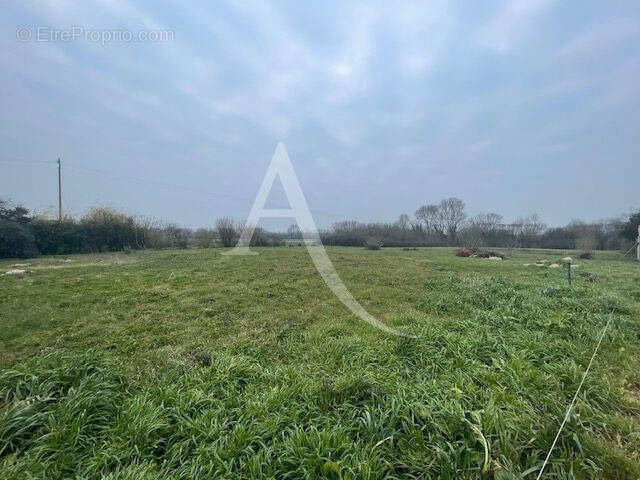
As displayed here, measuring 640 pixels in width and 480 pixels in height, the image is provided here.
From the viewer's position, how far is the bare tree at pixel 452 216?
110ft

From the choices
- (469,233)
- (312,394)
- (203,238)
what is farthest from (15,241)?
(469,233)

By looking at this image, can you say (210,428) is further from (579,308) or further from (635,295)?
(635,295)

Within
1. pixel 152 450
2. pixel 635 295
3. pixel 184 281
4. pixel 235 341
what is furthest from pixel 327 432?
pixel 635 295

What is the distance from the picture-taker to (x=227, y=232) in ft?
71.9

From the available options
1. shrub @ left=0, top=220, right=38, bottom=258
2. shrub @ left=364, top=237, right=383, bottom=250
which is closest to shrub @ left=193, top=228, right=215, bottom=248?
shrub @ left=0, top=220, right=38, bottom=258

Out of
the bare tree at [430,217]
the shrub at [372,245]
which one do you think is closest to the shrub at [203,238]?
the shrub at [372,245]

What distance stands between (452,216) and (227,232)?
93.5 ft

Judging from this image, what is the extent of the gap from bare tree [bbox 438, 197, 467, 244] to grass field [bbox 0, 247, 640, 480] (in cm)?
3168

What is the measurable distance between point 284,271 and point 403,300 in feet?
15.0

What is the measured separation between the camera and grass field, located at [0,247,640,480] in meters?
1.65

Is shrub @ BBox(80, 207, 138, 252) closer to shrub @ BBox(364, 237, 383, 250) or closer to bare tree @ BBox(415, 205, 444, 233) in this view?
shrub @ BBox(364, 237, 383, 250)

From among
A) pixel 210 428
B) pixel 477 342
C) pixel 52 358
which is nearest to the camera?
pixel 210 428

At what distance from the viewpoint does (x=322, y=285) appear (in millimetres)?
7234

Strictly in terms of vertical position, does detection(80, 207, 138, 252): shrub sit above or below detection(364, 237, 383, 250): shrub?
above
